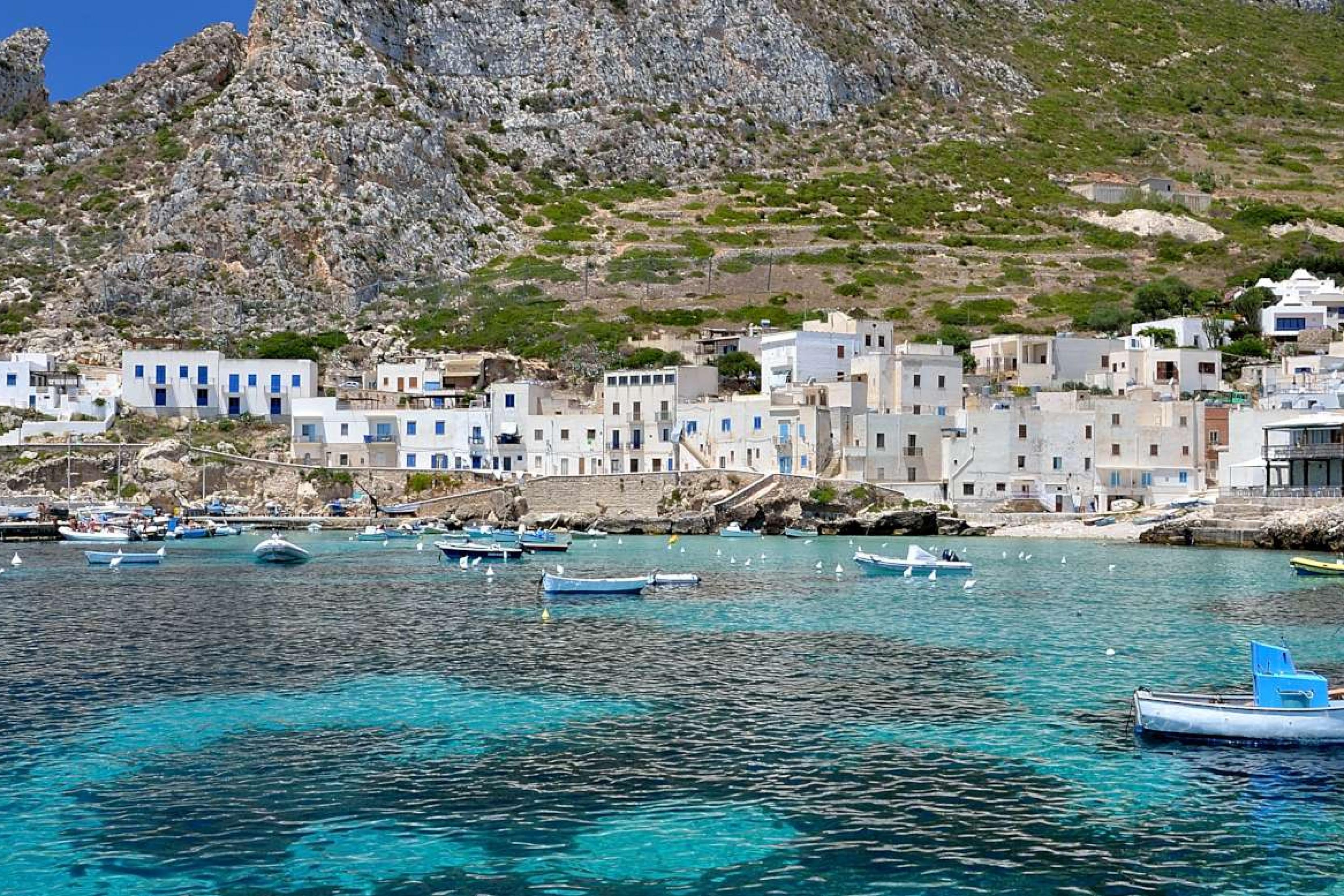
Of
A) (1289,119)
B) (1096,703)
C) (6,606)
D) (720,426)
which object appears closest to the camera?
(1096,703)

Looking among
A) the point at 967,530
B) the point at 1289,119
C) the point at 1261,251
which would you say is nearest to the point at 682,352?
the point at 967,530

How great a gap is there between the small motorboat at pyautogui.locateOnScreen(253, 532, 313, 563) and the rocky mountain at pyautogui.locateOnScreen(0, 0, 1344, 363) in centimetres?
5597

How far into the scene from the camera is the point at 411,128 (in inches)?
5032

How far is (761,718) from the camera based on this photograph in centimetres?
2278

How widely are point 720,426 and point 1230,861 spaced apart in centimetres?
6358

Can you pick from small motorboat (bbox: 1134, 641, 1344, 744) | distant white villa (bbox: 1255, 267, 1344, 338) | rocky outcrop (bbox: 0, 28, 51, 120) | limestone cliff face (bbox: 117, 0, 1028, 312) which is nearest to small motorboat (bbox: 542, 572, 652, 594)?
small motorboat (bbox: 1134, 641, 1344, 744)

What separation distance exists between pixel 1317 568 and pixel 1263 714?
2973 cm

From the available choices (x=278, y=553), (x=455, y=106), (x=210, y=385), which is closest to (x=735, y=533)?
(x=278, y=553)

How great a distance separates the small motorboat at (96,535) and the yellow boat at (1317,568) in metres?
50.6

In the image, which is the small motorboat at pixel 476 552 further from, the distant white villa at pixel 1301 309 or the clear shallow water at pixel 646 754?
the distant white villa at pixel 1301 309

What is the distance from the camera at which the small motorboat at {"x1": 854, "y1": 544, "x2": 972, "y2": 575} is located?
47.9 meters

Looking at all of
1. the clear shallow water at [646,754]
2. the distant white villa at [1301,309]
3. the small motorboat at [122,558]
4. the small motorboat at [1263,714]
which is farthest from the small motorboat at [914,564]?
the distant white villa at [1301,309]

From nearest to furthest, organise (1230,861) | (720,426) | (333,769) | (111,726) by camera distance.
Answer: (1230,861) → (333,769) → (111,726) → (720,426)

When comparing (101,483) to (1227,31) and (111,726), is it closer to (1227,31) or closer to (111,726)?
(111,726)
